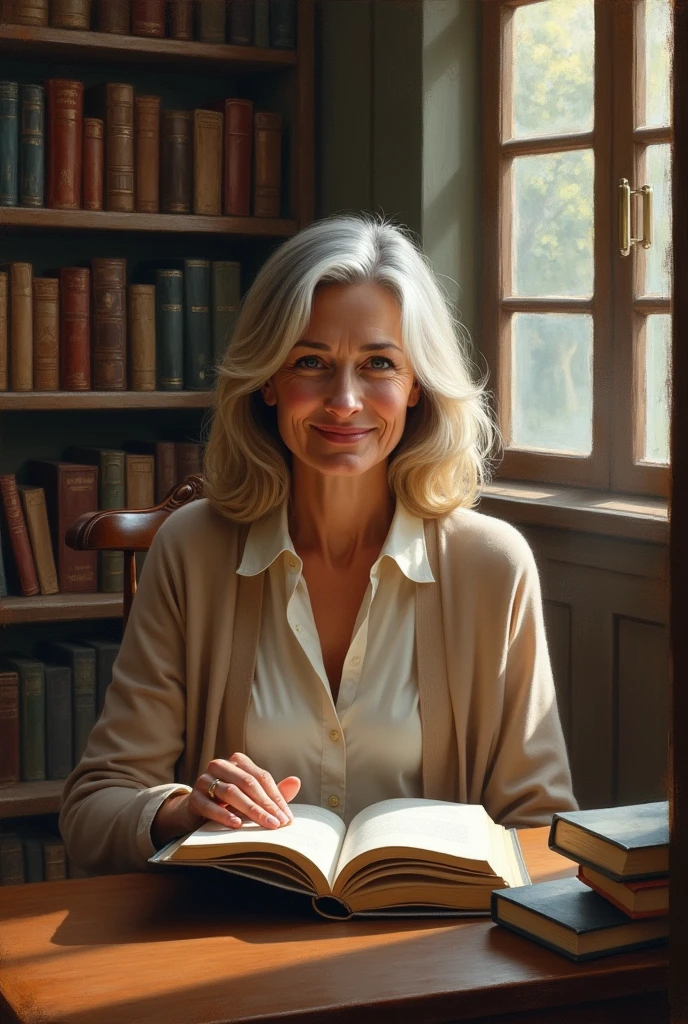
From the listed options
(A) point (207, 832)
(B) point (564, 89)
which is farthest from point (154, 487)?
(A) point (207, 832)

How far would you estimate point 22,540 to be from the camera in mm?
2955

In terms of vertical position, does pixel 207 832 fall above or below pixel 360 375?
below

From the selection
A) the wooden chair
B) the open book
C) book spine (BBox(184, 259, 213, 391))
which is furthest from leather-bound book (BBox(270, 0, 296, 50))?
the open book

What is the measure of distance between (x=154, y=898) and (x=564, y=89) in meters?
1.88

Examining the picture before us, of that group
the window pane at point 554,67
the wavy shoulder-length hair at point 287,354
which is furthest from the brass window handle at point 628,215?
the wavy shoulder-length hair at point 287,354

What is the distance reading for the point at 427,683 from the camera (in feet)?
5.38

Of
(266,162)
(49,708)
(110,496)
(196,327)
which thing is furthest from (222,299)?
(49,708)

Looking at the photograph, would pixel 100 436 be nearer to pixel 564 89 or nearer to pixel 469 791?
pixel 564 89

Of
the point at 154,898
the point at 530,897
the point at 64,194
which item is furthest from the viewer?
the point at 64,194

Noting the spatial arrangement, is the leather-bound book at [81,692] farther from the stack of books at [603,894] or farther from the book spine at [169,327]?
the stack of books at [603,894]

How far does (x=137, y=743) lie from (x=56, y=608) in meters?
1.41

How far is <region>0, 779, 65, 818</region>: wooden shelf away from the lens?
114 inches

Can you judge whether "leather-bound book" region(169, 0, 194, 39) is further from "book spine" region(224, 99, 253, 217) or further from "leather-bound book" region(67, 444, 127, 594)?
"leather-bound book" region(67, 444, 127, 594)

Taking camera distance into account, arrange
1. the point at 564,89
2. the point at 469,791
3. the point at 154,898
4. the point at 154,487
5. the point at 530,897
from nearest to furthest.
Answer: the point at 530,897
the point at 154,898
the point at 469,791
the point at 564,89
the point at 154,487
